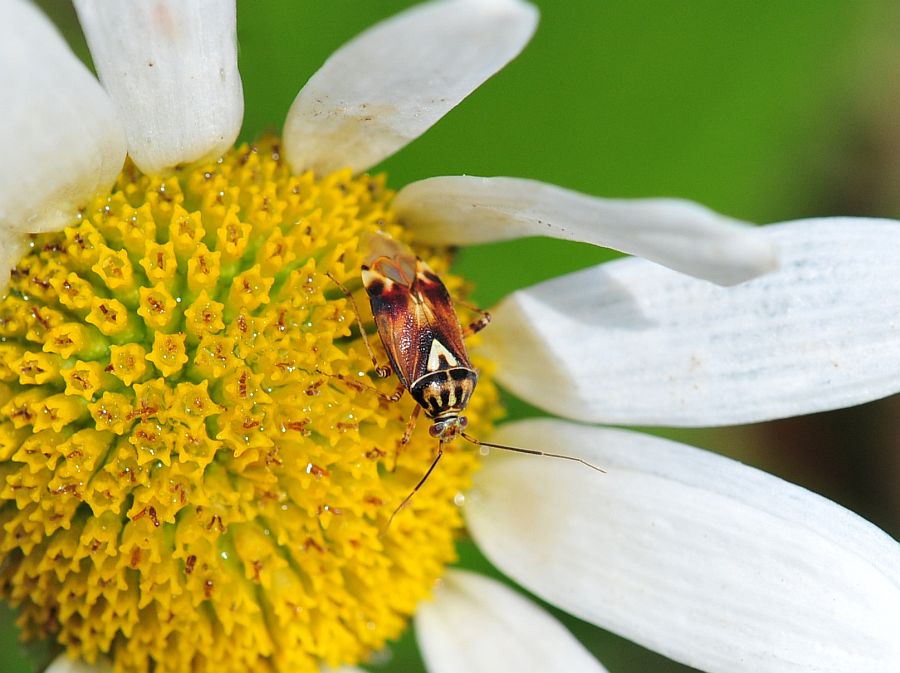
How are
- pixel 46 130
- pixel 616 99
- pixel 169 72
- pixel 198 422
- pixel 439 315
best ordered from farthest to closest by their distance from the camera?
pixel 616 99
pixel 439 315
pixel 198 422
pixel 169 72
pixel 46 130

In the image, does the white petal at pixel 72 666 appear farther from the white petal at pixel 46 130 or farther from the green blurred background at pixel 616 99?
the white petal at pixel 46 130

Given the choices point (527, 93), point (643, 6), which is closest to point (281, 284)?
point (527, 93)

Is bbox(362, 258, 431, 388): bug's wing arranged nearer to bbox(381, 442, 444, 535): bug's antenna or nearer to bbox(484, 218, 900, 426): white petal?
bbox(381, 442, 444, 535): bug's antenna

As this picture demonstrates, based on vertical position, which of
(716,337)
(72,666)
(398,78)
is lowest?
(72,666)

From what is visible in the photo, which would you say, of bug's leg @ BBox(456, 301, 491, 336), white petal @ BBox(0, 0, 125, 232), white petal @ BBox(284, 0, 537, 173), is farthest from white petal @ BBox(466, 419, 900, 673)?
white petal @ BBox(0, 0, 125, 232)

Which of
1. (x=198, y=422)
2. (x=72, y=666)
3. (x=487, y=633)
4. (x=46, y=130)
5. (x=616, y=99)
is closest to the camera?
(x=46, y=130)

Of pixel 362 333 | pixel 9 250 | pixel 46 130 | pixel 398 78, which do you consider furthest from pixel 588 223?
pixel 9 250

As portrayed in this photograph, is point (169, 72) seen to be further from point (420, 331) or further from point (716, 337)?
point (716, 337)
